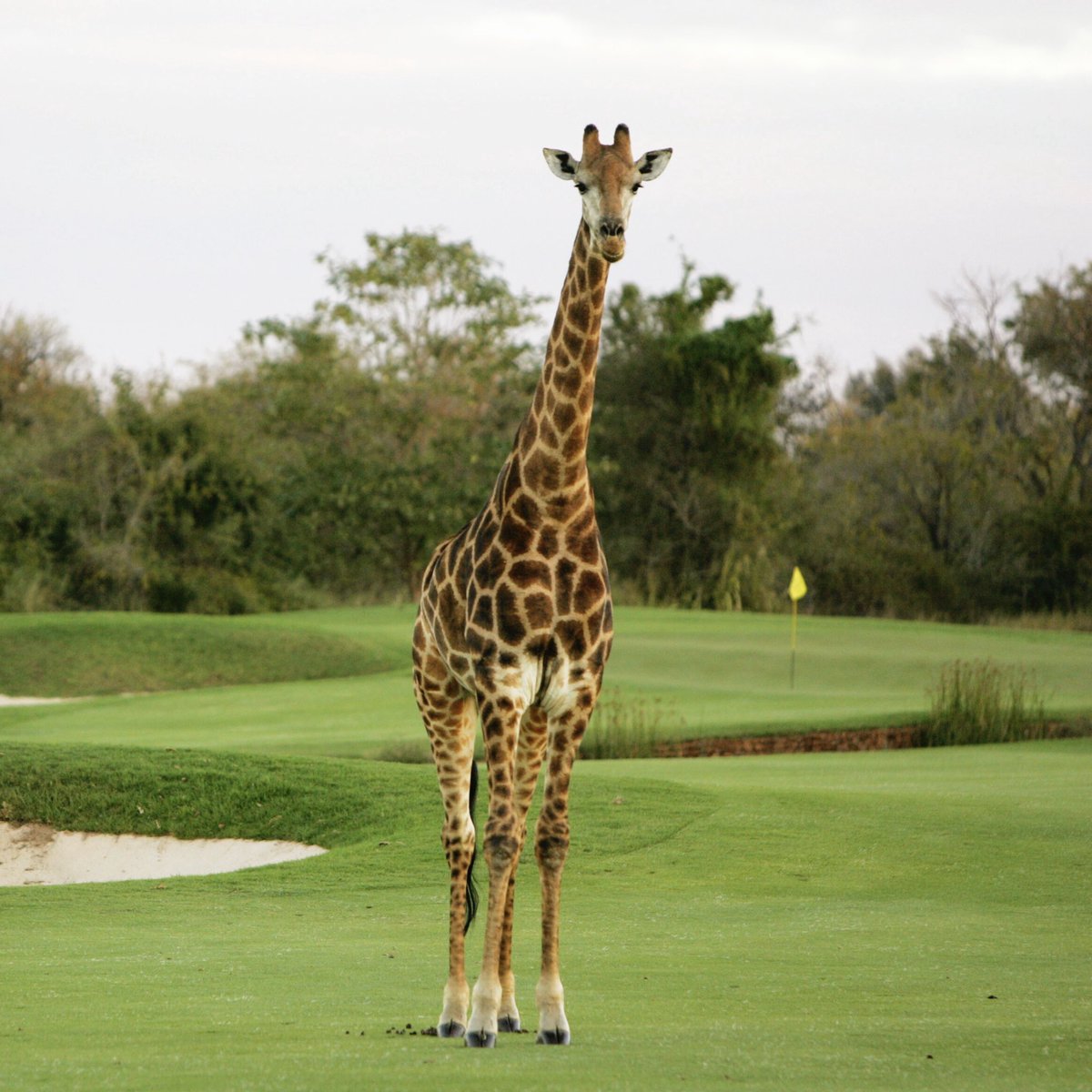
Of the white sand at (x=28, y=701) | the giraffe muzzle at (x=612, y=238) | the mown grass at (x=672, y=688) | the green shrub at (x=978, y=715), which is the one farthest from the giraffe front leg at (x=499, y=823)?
the white sand at (x=28, y=701)

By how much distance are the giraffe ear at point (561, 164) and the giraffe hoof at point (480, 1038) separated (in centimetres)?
312

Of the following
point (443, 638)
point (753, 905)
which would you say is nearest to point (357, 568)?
point (753, 905)

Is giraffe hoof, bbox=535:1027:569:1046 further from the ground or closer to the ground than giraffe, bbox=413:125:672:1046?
closer to the ground

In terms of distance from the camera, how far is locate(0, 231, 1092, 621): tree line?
39.0 metres

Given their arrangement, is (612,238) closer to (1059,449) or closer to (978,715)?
(978,715)

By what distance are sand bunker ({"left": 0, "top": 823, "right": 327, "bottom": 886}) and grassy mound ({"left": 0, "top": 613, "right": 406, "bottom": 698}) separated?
1115 centimetres

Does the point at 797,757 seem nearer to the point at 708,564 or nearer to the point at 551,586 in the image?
the point at 551,586

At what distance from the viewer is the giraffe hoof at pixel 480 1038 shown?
19.3ft

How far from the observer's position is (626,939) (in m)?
8.62

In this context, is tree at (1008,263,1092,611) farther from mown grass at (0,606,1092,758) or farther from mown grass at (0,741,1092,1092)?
mown grass at (0,741,1092,1092)

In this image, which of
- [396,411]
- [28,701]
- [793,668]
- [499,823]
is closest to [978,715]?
[793,668]

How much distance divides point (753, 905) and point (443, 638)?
3.88 m

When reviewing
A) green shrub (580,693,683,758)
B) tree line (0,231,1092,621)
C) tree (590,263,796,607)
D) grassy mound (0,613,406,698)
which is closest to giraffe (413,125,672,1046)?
green shrub (580,693,683,758)

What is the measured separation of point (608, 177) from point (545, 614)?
63.3 inches
